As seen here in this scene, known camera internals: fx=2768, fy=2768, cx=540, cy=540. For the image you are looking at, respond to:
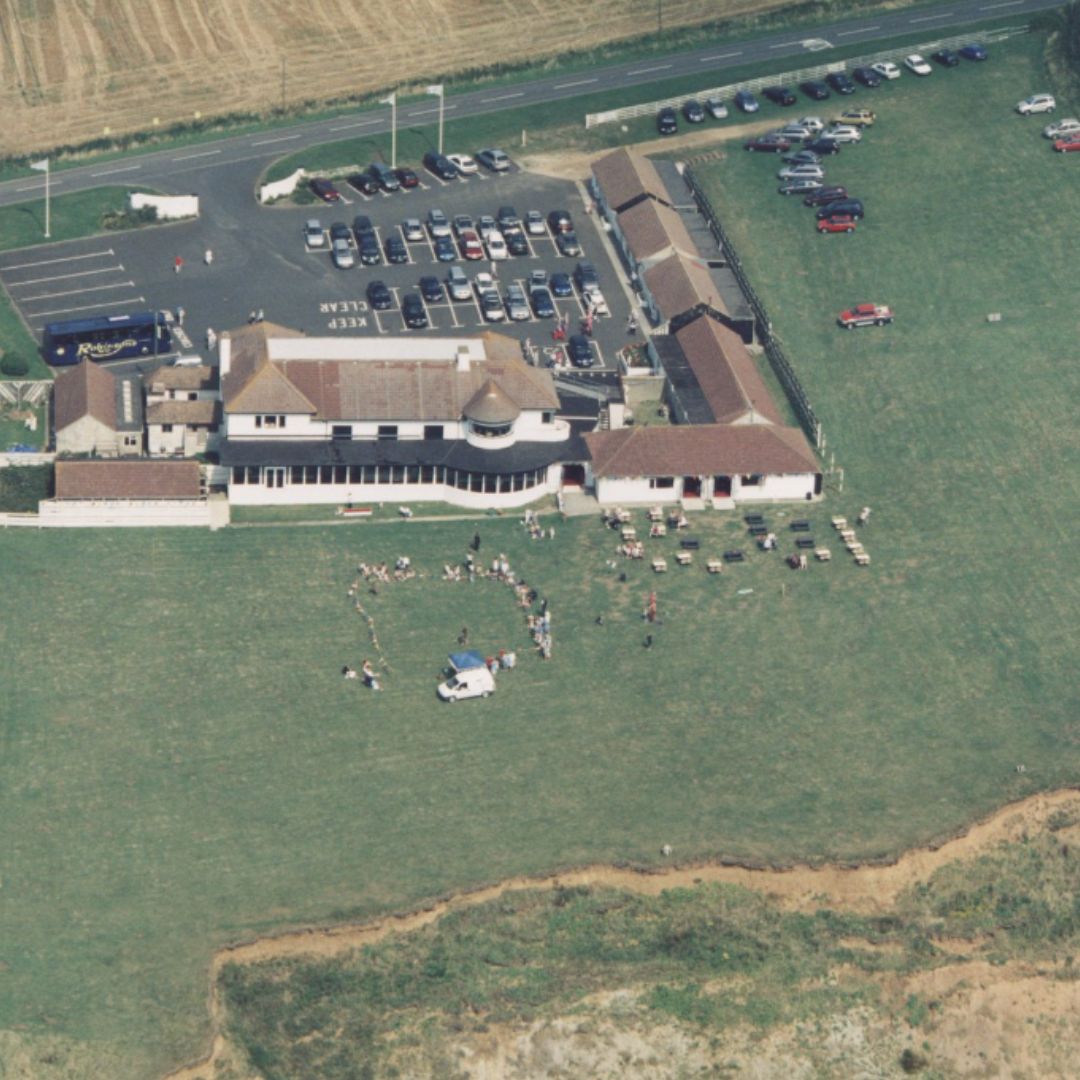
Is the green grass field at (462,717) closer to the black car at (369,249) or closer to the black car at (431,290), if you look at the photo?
the black car at (431,290)

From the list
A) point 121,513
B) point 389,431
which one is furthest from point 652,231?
point 121,513

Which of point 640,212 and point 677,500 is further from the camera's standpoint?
point 640,212

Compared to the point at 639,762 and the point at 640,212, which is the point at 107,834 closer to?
the point at 639,762

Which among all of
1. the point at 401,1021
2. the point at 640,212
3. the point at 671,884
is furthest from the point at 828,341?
the point at 401,1021

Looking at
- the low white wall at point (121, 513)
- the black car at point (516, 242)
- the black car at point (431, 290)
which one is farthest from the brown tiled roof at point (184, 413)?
the black car at point (516, 242)

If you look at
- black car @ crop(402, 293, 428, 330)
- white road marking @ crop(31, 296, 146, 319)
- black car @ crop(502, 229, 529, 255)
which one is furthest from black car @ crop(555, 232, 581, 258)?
white road marking @ crop(31, 296, 146, 319)

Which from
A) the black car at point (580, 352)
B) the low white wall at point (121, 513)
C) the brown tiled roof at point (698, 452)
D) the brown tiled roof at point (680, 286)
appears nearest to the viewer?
the low white wall at point (121, 513)
